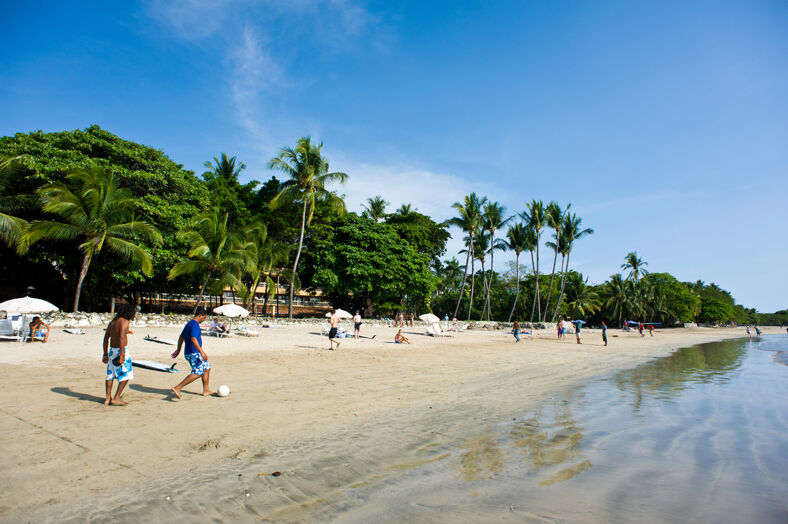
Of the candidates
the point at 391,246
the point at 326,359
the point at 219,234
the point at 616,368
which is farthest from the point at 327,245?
the point at 616,368

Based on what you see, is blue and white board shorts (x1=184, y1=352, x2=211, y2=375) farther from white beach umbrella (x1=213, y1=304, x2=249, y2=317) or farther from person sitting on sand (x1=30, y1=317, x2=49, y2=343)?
white beach umbrella (x1=213, y1=304, x2=249, y2=317)

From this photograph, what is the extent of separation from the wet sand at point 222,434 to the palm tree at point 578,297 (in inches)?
2187

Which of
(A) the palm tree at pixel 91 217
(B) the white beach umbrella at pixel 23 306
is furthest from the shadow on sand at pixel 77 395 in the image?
(A) the palm tree at pixel 91 217

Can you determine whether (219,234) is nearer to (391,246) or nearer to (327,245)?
(327,245)

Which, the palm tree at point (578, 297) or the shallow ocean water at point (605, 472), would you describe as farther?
the palm tree at point (578, 297)

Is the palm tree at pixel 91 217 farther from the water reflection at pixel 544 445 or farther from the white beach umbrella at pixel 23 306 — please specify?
the water reflection at pixel 544 445

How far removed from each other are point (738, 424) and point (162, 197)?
28.9 metres

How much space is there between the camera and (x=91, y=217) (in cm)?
1902

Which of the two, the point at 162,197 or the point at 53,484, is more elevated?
the point at 162,197

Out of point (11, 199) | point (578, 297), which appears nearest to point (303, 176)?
point (11, 199)

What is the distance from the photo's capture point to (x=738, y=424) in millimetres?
6426

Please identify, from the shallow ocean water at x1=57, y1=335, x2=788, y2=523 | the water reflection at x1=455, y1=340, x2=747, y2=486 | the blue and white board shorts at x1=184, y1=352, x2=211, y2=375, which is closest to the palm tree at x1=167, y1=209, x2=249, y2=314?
the blue and white board shorts at x1=184, y1=352, x2=211, y2=375

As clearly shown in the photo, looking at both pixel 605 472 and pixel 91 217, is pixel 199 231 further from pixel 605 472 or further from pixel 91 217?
pixel 605 472

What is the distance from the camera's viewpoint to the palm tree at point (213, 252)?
73.7ft
